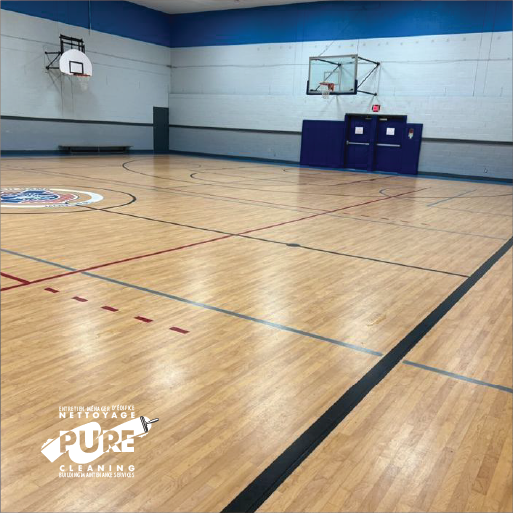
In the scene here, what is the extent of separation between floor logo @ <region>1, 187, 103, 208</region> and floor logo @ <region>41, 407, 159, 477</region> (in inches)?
274

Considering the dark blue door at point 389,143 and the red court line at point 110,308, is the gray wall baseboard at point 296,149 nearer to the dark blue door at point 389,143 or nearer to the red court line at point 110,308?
the dark blue door at point 389,143

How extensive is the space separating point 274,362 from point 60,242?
13.0 feet

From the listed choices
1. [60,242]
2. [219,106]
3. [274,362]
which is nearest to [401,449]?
[274,362]

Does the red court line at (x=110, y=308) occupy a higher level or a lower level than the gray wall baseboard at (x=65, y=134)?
lower

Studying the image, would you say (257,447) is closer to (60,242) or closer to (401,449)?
(401,449)

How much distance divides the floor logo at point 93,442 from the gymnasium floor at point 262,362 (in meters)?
0.05

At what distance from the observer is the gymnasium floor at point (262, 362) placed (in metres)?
2.22

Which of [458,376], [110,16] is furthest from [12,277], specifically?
[110,16]

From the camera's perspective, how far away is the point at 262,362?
3375 millimetres

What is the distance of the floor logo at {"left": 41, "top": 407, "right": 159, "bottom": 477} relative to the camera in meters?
2.25

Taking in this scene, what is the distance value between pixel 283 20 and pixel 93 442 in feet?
68.2

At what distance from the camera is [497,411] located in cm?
291

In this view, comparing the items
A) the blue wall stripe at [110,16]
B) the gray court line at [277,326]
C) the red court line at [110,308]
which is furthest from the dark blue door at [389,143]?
the red court line at [110,308]

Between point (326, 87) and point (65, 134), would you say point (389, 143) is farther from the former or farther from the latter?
point (65, 134)
